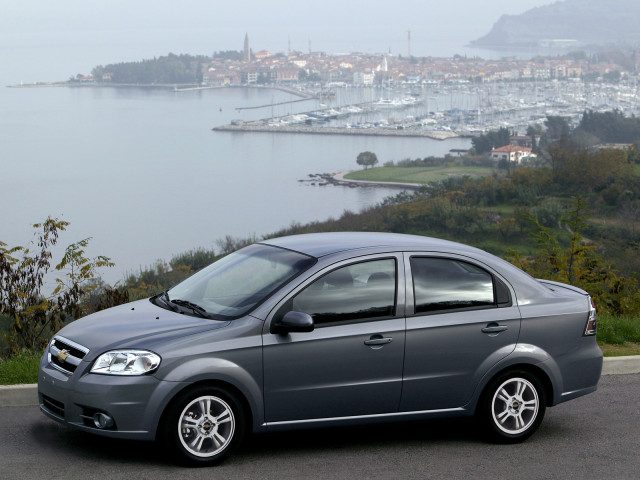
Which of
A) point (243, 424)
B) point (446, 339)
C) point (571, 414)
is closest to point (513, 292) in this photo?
point (446, 339)

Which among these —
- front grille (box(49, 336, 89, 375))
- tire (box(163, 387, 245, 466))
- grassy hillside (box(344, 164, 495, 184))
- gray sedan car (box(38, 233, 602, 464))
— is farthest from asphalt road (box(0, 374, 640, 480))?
grassy hillside (box(344, 164, 495, 184))

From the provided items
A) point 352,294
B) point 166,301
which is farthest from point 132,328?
point 352,294

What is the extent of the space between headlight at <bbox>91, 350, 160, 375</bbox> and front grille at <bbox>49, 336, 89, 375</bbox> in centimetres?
15

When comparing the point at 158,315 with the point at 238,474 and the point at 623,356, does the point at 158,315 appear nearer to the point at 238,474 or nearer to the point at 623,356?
the point at 238,474

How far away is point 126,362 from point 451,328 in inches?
76.5

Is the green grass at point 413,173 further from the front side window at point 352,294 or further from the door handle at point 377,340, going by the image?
the door handle at point 377,340

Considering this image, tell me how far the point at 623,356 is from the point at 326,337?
12.4 feet

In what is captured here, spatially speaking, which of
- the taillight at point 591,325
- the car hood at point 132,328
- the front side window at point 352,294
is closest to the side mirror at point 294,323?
the front side window at point 352,294

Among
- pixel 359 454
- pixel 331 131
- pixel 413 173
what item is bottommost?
pixel 413 173

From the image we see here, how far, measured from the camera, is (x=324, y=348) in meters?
5.14

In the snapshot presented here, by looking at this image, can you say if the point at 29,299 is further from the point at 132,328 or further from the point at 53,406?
the point at 132,328

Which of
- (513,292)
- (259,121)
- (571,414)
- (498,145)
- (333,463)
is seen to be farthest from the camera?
(259,121)

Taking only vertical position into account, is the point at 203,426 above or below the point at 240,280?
below

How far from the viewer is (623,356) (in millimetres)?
7859
